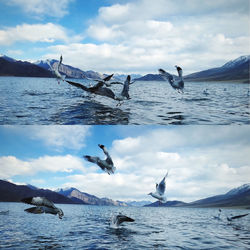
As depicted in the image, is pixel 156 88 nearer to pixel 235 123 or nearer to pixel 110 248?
pixel 235 123

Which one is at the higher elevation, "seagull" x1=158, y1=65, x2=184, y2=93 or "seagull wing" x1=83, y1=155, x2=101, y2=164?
"seagull" x1=158, y1=65, x2=184, y2=93

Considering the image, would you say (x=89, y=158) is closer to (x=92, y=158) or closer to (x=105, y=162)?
(x=92, y=158)

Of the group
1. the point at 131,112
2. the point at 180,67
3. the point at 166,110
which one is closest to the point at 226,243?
the point at 166,110

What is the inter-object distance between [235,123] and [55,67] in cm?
477

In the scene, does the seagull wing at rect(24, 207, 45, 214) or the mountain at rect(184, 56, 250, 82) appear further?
the mountain at rect(184, 56, 250, 82)

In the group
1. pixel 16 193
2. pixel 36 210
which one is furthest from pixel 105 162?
pixel 16 193

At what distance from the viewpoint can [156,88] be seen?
41.7 feet

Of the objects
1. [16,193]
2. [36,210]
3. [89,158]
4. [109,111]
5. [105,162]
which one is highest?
[109,111]

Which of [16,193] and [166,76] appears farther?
[16,193]

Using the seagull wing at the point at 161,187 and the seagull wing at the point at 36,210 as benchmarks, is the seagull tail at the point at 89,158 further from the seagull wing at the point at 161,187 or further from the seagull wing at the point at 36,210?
the seagull wing at the point at 161,187

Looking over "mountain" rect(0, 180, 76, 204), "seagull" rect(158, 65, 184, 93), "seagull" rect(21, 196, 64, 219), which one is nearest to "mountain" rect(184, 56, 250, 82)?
"seagull" rect(158, 65, 184, 93)

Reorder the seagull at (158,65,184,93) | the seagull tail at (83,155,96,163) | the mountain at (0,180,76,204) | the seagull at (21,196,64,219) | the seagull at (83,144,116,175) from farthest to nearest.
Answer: the mountain at (0,180,76,204), the seagull at (83,144,116,175), the seagull tail at (83,155,96,163), the seagull at (158,65,184,93), the seagull at (21,196,64,219)

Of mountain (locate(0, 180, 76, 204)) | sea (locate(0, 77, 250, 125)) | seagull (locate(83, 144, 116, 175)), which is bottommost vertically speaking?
mountain (locate(0, 180, 76, 204))

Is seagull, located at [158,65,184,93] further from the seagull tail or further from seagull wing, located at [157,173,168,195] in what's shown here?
seagull wing, located at [157,173,168,195]
